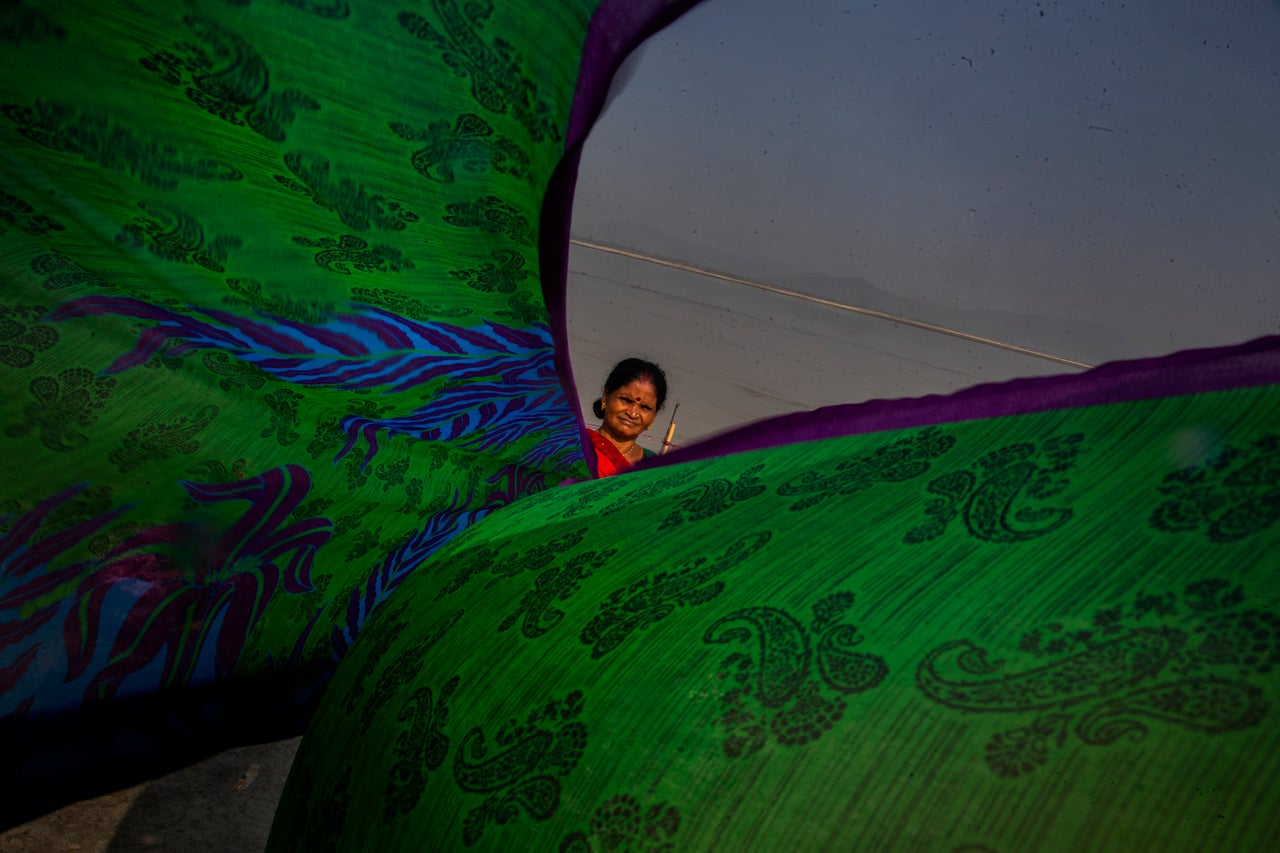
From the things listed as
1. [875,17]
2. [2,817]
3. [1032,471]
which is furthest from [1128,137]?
[2,817]

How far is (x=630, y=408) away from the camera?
5.90 ft

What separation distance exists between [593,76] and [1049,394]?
39 cm

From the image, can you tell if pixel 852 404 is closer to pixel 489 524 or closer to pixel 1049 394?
pixel 1049 394

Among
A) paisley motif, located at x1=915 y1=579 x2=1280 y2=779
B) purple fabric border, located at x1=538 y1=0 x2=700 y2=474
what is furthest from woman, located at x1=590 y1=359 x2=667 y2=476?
paisley motif, located at x1=915 y1=579 x2=1280 y2=779

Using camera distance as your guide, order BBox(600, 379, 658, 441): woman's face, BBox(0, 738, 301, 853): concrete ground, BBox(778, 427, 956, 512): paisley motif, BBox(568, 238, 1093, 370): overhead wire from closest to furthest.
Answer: BBox(778, 427, 956, 512): paisley motif, BBox(0, 738, 301, 853): concrete ground, BBox(568, 238, 1093, 370): overhead wire, BBox(600, 379, 658, 441): woman's face

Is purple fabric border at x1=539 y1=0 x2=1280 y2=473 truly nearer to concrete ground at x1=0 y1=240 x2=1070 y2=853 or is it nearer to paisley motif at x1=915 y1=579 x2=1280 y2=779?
paisley motif at x1=915 y1=579 x2=1280 y2=779

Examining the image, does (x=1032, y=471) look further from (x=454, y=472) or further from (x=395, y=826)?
(x=454, y=472)

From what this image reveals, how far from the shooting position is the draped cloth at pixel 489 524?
231 mm

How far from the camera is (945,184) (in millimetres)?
1270

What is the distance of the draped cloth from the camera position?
9.1 inches

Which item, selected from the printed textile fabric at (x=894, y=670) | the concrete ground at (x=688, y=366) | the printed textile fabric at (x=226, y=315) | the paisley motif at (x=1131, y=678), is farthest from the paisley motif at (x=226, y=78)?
the concrete ground at (x=688, y=366)

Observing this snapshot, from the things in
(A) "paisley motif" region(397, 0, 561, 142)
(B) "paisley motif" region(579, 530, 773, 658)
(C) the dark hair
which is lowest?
(B) "paisley motif" region(579, 530, 773, 658)

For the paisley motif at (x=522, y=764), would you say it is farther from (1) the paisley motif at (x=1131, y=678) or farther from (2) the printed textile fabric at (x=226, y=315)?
(2) the printed textile fabric at (x=226, y=315)

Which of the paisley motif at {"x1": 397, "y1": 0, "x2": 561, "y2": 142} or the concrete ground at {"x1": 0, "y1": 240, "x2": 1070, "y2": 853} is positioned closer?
the paisley motif at {"x1": 397, "y1": 0, "x2": 561, "y2": 142}
